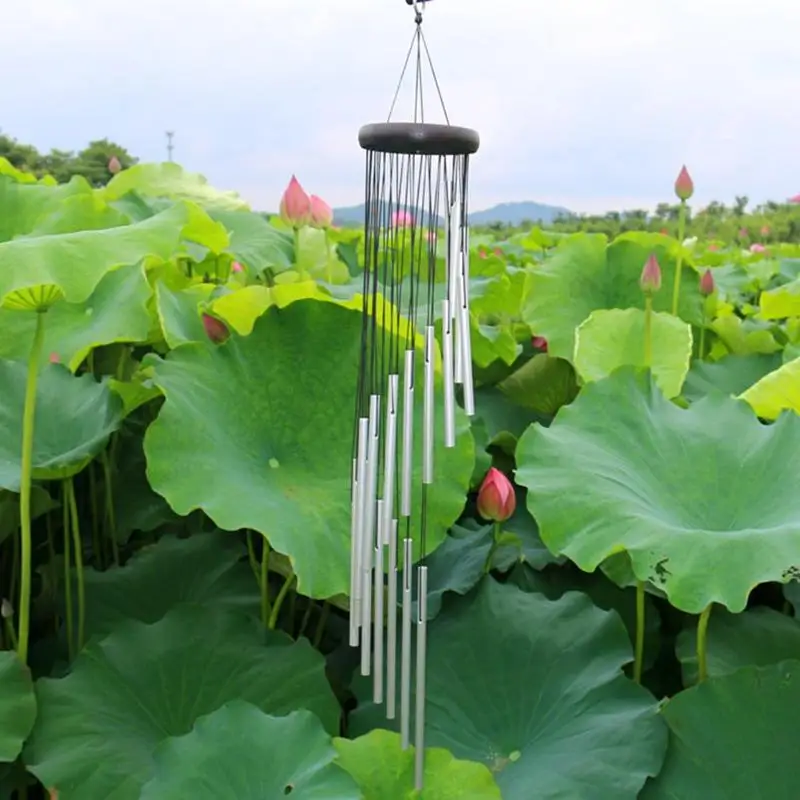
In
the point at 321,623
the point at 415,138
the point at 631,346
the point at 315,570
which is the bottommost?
the point at 321,623

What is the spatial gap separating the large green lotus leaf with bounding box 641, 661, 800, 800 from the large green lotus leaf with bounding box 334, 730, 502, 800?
0.52 ft

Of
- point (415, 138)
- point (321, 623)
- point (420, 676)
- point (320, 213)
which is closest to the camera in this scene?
point (415, 138)

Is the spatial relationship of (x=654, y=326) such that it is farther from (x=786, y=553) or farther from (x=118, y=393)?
(x=118, y=393)

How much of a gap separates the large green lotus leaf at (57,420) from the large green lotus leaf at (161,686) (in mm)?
166

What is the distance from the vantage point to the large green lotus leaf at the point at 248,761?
687 mm

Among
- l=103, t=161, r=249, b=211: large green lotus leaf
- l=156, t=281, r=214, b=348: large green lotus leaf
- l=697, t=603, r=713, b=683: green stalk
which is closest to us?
l=697, t=603, r=713, b=683: green stalk

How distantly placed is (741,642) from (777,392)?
289 mm

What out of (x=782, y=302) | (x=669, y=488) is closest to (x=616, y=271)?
(x=782, y=302)

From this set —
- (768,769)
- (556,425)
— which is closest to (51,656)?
(556,425)

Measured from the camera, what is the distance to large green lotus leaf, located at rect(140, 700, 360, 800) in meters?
0.69

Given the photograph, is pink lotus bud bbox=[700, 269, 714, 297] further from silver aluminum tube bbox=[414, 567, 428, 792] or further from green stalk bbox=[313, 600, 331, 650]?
silver aluminum tube bbox=[414, 567, 428, 792]

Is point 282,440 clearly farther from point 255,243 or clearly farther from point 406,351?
point 255,243

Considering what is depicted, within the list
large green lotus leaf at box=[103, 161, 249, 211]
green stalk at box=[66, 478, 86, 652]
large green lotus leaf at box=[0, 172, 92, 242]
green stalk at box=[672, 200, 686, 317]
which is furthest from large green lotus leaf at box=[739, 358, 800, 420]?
large green lotus leaf at box=[103, 161, 249, 211]

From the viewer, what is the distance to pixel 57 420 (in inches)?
37.4
